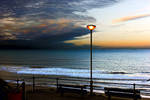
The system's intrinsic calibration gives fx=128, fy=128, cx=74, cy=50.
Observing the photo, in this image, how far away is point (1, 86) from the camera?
16.3 feet

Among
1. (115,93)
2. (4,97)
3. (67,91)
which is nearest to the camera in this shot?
(4,97)

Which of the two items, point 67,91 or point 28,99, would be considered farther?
point 67,91

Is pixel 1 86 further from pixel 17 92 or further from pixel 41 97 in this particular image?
pixel 41 97

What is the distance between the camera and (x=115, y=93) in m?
6.51

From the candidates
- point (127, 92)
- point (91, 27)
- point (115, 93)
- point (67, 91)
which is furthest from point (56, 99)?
point (91, 27)

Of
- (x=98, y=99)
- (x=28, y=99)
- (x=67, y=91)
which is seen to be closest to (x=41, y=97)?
(x=28, y=99)

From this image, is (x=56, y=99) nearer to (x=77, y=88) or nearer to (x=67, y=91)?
(x=67, y=91)

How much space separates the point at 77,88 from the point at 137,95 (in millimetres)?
3059

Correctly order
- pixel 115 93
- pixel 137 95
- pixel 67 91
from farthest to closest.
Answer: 1. pixel 67 91
2. pixel 115 93
3. pixel 137 95

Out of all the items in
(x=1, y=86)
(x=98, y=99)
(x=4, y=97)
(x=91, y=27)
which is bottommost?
(x=98, y=99)

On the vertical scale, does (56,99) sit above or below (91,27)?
below

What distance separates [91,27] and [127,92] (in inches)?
152

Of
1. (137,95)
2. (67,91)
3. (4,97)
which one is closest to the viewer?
(4,97)

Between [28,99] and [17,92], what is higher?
[17,92]
